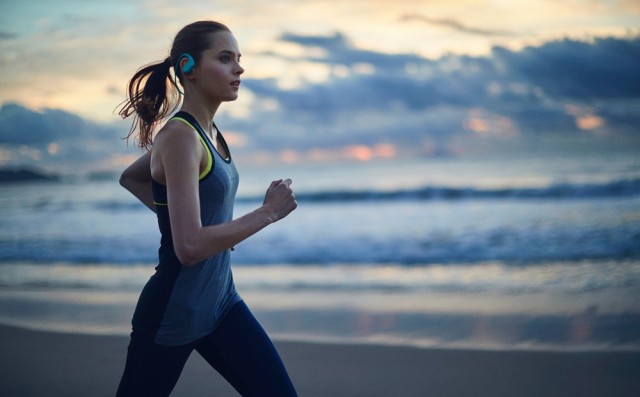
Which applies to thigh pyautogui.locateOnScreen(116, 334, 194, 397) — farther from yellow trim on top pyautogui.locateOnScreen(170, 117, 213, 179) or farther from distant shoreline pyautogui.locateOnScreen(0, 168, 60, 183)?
distant shoreline pyautogui.locateOnScreen(0, 168, 60, 183)

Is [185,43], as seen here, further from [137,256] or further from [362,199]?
[362,199]

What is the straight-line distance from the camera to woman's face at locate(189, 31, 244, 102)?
2094 mm

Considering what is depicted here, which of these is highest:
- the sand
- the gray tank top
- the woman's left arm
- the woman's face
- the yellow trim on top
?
the woman's face

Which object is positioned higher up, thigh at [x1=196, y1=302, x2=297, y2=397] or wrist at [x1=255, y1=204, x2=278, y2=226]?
wrist at [x1=255, y1=204, x2=278, y2=226]

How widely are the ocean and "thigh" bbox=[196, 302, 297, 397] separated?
3211 mm

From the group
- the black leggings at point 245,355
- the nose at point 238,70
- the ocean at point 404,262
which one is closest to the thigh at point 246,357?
the black leggings at point 245,355

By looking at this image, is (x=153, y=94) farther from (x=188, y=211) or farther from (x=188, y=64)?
(x=188, y=211)

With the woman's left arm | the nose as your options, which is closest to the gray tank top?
the nose

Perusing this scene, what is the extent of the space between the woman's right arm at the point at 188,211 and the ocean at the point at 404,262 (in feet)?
12.0

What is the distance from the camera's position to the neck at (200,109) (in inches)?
81.7

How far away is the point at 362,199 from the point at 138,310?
18.8 m

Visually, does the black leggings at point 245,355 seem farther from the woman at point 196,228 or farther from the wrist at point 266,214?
the wrist at point 266,214

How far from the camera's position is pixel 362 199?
20781 mm

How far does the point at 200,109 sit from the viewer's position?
82.4 inches
